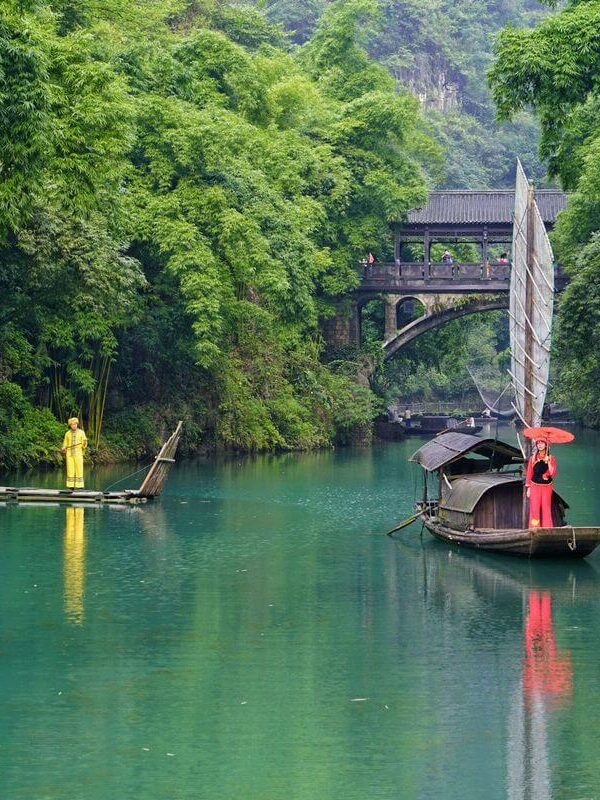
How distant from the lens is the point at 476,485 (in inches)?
961

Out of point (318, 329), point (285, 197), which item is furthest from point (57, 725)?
point (318, 329)

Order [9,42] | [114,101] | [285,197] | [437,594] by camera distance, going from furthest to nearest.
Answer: [285,197] → [114,101] → [9,42] → [437,594]

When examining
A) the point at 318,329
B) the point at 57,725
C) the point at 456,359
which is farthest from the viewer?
the point at 456,359

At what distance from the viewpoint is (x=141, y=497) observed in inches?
1172

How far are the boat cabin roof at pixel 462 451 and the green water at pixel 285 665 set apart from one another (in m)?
1.25

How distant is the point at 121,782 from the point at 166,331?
28618 mm

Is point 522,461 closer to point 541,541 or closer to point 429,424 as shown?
point 541,541

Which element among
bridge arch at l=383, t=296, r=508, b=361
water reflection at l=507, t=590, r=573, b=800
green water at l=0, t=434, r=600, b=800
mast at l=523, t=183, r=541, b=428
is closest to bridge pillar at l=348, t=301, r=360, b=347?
bridge arch at l=383, t=296, r=508, b=361

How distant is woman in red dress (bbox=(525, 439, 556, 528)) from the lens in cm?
2270

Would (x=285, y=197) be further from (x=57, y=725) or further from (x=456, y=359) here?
(x=57, y=725)

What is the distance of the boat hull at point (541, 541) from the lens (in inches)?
872

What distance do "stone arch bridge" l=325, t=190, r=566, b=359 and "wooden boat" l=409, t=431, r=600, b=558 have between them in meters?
27.0

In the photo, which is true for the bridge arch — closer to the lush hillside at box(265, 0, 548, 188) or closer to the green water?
the green water

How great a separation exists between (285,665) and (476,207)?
4122cm
